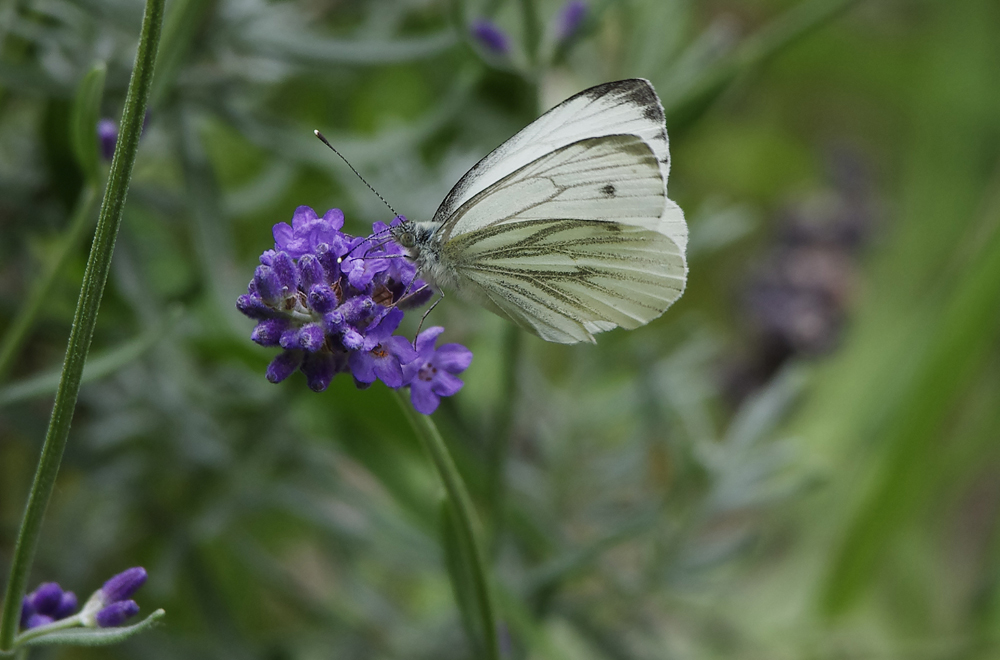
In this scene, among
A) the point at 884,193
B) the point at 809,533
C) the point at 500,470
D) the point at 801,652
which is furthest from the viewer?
the point at 884,193

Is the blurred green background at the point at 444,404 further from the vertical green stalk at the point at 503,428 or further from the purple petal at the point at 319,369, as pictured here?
the purple petal at the point at 319,369

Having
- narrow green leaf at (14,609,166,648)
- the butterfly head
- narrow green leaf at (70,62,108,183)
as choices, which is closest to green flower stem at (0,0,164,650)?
narrow green leaf at (14,609,166,648)

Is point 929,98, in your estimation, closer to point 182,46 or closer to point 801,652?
point 801,652

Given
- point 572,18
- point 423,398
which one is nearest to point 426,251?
point 423,398

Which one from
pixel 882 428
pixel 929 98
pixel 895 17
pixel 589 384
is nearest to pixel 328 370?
pixel 589 384

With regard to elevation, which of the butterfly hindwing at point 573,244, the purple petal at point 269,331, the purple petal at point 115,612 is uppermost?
the butterfly hindwing at point 573,244

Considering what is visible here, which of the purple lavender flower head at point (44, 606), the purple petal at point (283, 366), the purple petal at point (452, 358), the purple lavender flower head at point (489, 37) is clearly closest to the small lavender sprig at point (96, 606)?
the purple lavender flower head at point (44, 606)
